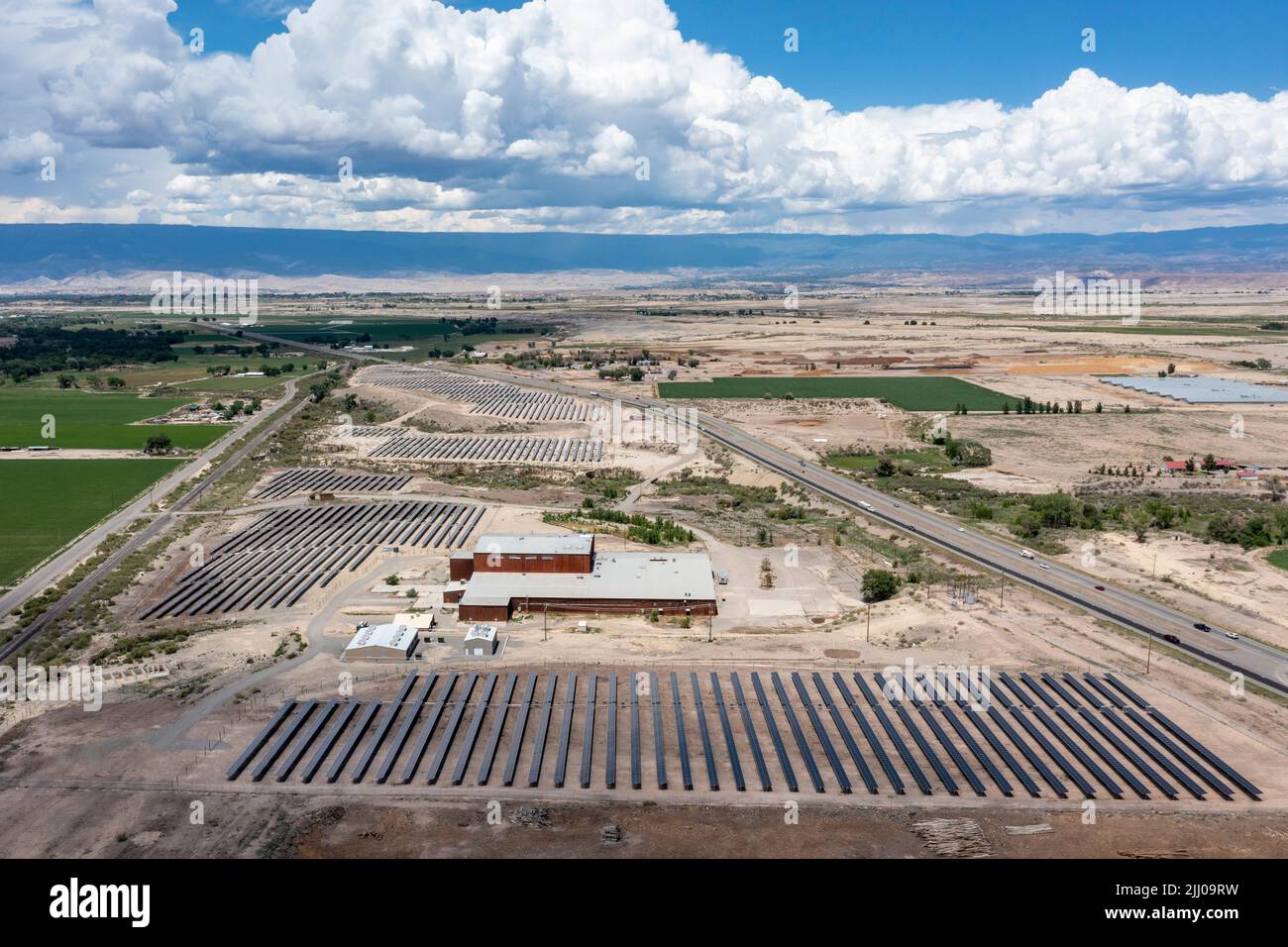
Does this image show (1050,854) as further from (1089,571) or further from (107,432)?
(107,432)

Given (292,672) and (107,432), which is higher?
(107,432)

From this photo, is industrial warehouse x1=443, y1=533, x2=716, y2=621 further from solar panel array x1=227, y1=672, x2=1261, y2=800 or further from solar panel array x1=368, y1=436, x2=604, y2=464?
solar panel array x1=368, y1=436, x2=604, y2=464

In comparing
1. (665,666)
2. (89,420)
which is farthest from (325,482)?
(665,666)

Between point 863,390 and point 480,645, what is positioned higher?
point 863,390

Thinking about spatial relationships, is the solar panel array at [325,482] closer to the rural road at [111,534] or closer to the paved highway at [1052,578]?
the rural road at [111,534]

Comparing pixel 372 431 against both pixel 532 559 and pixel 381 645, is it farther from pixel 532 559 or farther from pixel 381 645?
pixel 381 645

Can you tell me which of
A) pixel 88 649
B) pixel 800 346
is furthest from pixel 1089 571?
pixel 800 346
